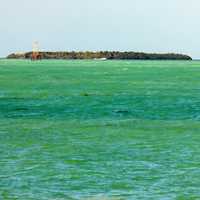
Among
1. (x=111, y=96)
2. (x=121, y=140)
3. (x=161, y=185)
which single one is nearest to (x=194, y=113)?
(x=121, y=140)

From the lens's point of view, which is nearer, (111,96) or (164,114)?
(164,114)

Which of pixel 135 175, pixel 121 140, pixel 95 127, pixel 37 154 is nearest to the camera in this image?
pixel 135 175

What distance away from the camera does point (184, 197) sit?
1997 centimetres

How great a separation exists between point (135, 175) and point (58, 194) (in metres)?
3.40

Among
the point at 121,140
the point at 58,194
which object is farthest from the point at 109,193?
the point at 121,140

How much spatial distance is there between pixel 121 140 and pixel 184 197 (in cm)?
1100

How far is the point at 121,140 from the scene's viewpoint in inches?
1214

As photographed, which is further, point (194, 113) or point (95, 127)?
point (194, 113)

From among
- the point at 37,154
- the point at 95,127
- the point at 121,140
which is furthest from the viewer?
the point at 95,127

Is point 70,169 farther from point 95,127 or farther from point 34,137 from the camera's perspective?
point 95,127

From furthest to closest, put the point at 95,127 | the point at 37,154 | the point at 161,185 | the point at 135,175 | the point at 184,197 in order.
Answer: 1. the point at 95,127
2. the point at 37,154
3. the point at 135,175
4. the point at 161,185
5. the point at 184,197

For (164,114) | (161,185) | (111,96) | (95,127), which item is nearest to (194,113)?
(164,114)

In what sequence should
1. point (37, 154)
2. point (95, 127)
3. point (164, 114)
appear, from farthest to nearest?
point (164, 114)
point (95, 127)
point (37, 154)

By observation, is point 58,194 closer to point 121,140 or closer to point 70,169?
point 70,169
